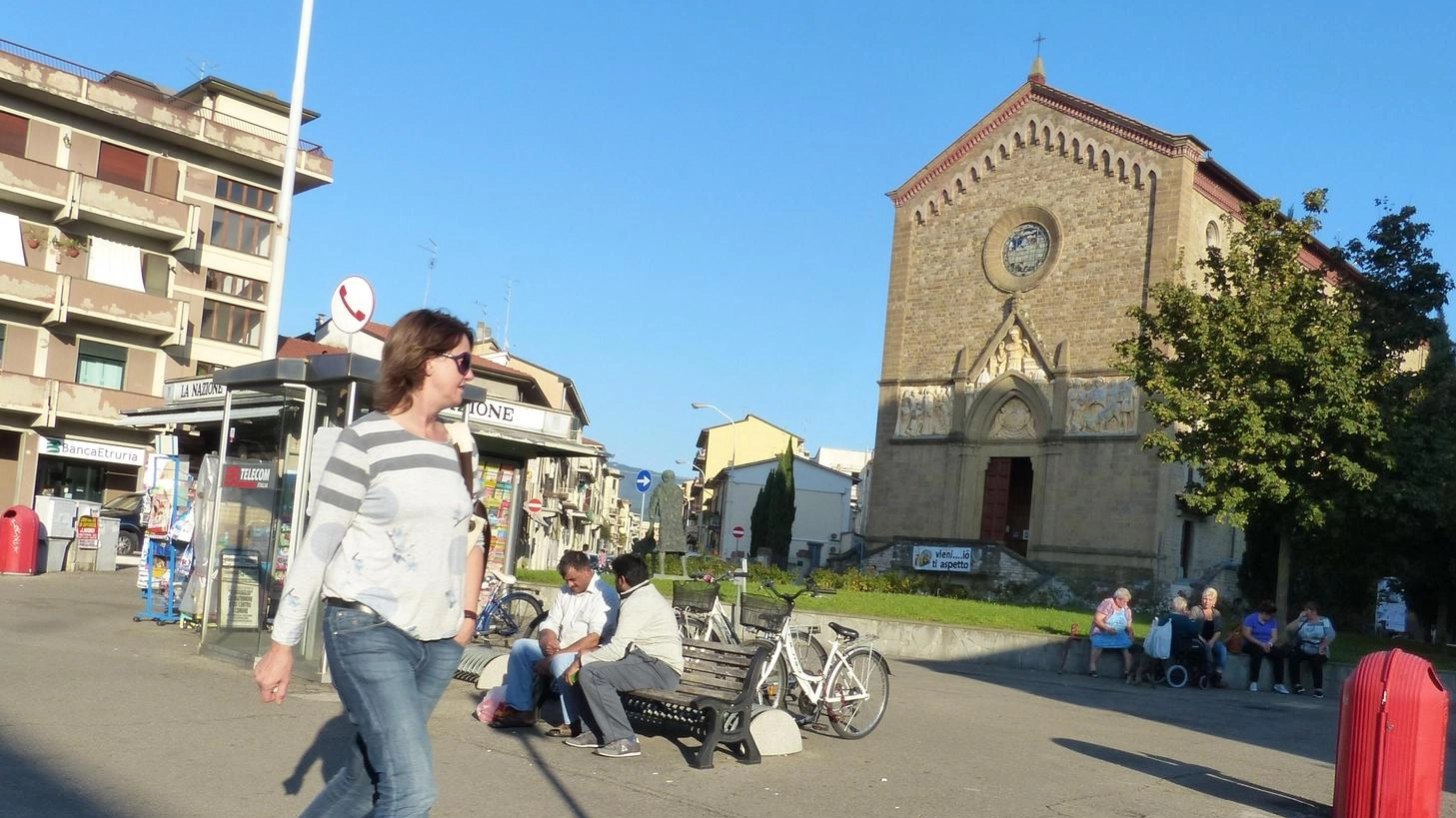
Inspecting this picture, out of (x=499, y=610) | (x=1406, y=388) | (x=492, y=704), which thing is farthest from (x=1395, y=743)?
(x=1406, y=388)

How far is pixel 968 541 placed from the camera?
38531 millimetres

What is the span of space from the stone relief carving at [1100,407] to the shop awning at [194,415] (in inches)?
1079

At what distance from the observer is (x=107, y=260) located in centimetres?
4266

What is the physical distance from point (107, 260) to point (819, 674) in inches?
1539

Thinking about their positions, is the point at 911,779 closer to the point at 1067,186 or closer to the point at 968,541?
the point at 968,541

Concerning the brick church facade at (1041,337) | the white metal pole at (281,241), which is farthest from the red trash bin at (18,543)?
the brick church facade at (1041,337)

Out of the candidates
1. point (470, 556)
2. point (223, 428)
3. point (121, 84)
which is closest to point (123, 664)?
point (223, 428)

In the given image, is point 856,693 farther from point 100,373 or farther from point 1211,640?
point 100,373

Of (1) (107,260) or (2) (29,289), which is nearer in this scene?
(2) (29,289)

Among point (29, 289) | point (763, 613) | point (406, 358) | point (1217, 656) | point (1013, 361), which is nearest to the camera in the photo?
point (406, 358)

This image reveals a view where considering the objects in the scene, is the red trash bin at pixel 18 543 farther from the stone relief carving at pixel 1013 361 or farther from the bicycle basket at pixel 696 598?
the stone relief carving at pixel 1013 361

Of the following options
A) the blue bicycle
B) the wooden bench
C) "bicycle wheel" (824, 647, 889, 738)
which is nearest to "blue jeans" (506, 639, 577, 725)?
the wooden bench

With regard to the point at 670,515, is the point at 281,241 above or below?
above

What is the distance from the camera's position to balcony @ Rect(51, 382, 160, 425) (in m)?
40.6
